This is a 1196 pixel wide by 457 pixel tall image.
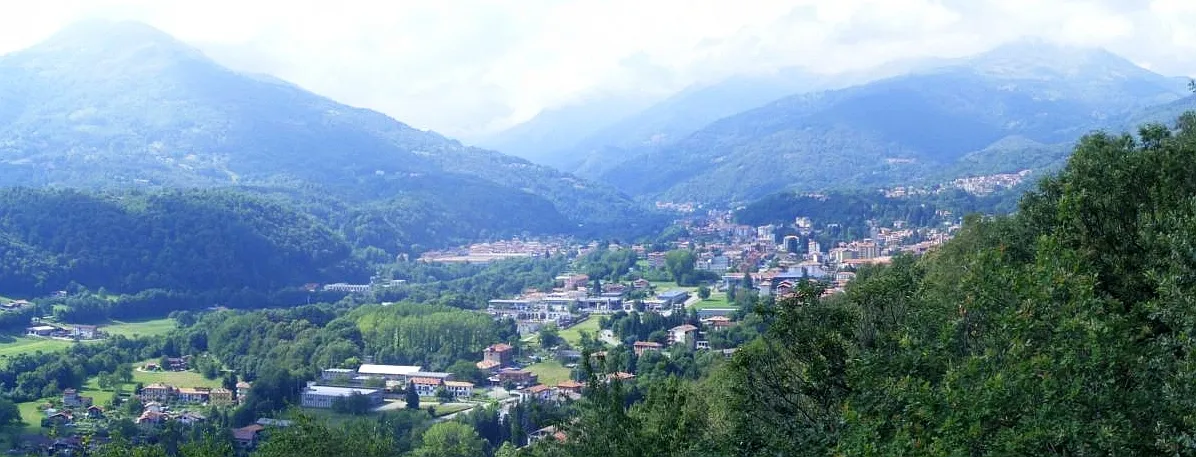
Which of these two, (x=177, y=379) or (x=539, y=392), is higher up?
(x=177, y=379)

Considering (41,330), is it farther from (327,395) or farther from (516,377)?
(516,377)

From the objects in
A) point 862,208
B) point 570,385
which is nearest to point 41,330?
point 570,385

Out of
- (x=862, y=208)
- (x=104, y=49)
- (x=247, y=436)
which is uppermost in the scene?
(x=104, y=49)

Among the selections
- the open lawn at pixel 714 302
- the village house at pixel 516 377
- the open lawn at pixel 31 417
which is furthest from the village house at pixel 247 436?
the open lawn at pixel 714 302

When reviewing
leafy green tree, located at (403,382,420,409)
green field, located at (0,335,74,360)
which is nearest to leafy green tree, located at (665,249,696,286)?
leafy green tree, located at (403,382,420,409)

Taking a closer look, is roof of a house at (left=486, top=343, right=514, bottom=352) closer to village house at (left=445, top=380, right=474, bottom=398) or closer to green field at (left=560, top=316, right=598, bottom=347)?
green field at (left=560, top=316, right=598, bottom=347)

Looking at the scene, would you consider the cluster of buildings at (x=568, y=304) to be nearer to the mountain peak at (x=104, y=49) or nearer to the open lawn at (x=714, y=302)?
the open lawn at (x=714, y=302)
